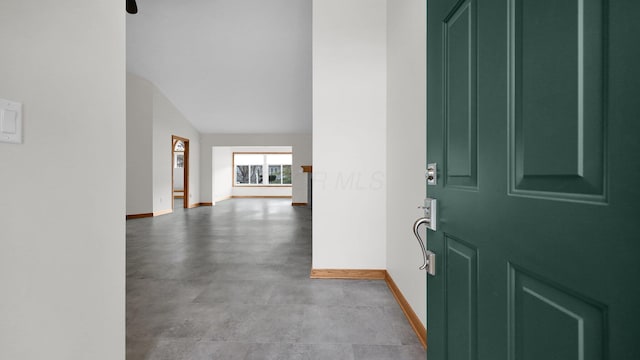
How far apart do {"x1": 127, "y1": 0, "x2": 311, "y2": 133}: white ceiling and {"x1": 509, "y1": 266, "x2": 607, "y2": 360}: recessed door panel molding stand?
16.6ft

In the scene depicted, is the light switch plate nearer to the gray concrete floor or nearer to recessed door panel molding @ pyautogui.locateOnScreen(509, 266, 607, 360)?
recessed door panel molding @ pyautogui.locateOnScreen(509, 266, 607, 360)

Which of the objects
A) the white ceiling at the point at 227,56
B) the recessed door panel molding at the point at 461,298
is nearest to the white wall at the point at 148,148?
the white ceiling at the point at 227,56

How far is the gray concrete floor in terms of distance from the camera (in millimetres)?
1690

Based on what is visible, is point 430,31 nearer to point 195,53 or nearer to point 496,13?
point 496,13

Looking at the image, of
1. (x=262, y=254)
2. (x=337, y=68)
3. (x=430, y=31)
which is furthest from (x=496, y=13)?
(x=262, y=254)

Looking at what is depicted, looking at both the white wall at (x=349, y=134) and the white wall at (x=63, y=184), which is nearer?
the white wall at (x=63, y=184)

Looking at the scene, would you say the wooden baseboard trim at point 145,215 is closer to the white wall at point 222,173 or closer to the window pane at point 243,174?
the white wall at point 222,173

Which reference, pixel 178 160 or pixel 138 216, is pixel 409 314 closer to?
pixel 138 216

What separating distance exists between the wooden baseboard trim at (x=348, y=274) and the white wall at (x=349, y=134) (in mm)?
47

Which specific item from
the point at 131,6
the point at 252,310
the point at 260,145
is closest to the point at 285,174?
the point at 260,145

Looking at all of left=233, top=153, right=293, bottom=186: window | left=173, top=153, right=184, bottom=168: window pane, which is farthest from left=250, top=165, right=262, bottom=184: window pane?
left=173, top=153, right=184, bottom=168: window pane

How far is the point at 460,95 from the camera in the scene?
81cm

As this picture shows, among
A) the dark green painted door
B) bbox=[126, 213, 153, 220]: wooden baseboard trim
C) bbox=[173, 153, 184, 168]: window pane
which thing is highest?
bbox=[173, 153, 184, 168]: window pane

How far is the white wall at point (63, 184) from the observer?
2.54ft
